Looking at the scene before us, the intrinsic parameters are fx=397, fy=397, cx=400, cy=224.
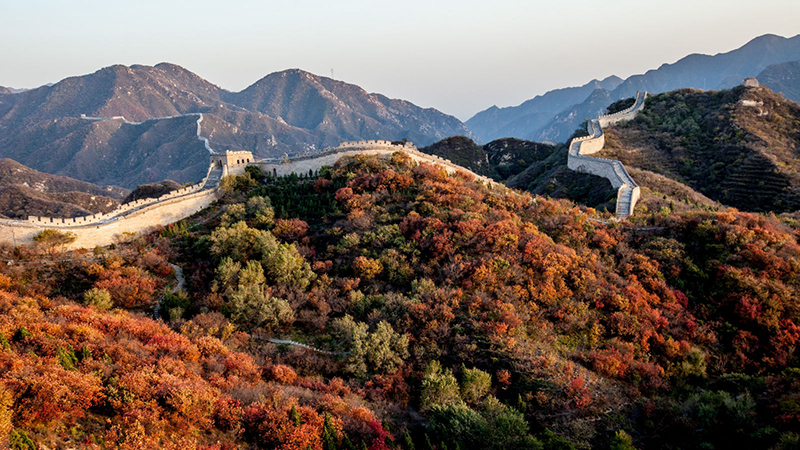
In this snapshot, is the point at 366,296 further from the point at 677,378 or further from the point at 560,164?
the point at 560,164

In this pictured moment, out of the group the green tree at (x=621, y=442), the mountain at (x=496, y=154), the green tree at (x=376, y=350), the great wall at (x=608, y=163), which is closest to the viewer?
the green tree at (x=621, y=442)

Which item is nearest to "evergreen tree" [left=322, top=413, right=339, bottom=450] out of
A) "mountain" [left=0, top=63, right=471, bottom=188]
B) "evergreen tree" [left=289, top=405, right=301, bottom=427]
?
"evergreen tree" [left=289, top=405, right=301, bottom=427]

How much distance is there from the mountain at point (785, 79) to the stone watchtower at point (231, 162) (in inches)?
6578

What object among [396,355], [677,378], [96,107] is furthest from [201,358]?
[96,107]

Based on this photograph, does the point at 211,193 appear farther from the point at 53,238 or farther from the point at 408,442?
the point at 408,442

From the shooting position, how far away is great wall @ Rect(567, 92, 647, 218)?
1201 inches

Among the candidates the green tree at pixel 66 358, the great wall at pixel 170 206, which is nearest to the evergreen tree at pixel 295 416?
the green tree at pixel 66 358

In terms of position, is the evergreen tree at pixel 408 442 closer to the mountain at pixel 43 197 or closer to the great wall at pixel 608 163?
the great wall at pixel 608 163

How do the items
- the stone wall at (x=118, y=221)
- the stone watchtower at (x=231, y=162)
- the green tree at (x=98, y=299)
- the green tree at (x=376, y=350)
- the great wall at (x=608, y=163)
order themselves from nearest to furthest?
the green tree at (x=376, y=350) < the green tree at (x=98, y=299) < the stone wall at (x=118, y=221) < the great wall at (x=608, y=163) < the stone watchtower at (x=231, y=162)

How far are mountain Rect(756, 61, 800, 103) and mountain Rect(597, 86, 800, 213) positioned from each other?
368 ft

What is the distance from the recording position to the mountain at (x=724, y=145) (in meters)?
34.7

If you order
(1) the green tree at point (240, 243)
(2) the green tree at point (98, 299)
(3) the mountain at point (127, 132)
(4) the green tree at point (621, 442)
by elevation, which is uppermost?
(3) the mountain at point (127, 132)

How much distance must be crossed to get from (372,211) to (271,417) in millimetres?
16054

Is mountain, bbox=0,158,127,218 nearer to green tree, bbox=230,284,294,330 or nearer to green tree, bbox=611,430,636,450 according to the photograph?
green tree, bbox=230,284,294,330
